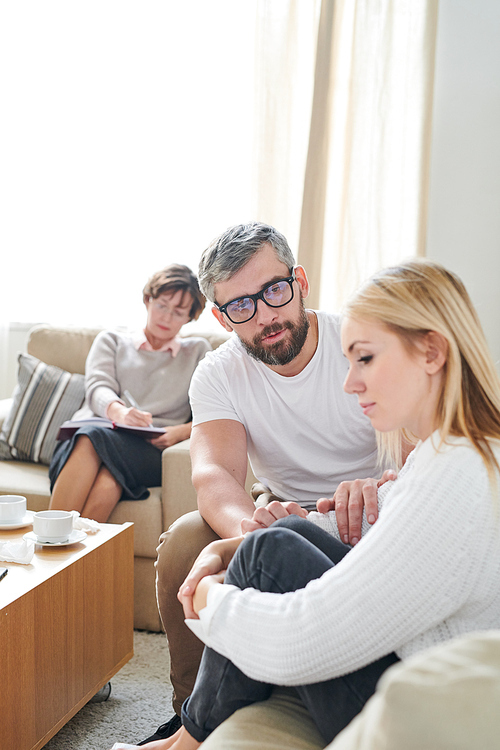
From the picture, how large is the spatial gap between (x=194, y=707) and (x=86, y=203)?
2.97 meters

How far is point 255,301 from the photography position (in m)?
1.53

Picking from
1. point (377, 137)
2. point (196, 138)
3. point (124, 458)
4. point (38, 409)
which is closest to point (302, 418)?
point (124, 458)

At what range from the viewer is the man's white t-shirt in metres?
1.61

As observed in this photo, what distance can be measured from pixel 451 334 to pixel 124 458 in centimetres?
163

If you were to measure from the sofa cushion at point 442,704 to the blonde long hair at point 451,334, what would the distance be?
1.39 feet

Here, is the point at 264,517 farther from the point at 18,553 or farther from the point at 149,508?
the point at 149,508

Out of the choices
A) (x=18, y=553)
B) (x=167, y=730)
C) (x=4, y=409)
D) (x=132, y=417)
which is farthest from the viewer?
(x=4, y=409)

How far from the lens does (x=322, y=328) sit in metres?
1.69

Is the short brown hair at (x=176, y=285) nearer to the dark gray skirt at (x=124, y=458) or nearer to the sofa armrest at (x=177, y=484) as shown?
the dark gray skirt at (x=124, y=458)

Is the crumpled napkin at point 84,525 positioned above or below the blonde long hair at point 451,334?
below

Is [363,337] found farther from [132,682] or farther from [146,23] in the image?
[146,23]

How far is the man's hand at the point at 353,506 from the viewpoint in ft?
4.09

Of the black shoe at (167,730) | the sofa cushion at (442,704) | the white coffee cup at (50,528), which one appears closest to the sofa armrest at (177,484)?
the white coffee cup at (50,528)

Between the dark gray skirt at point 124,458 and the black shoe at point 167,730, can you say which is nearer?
the black shoe at point 167,730
